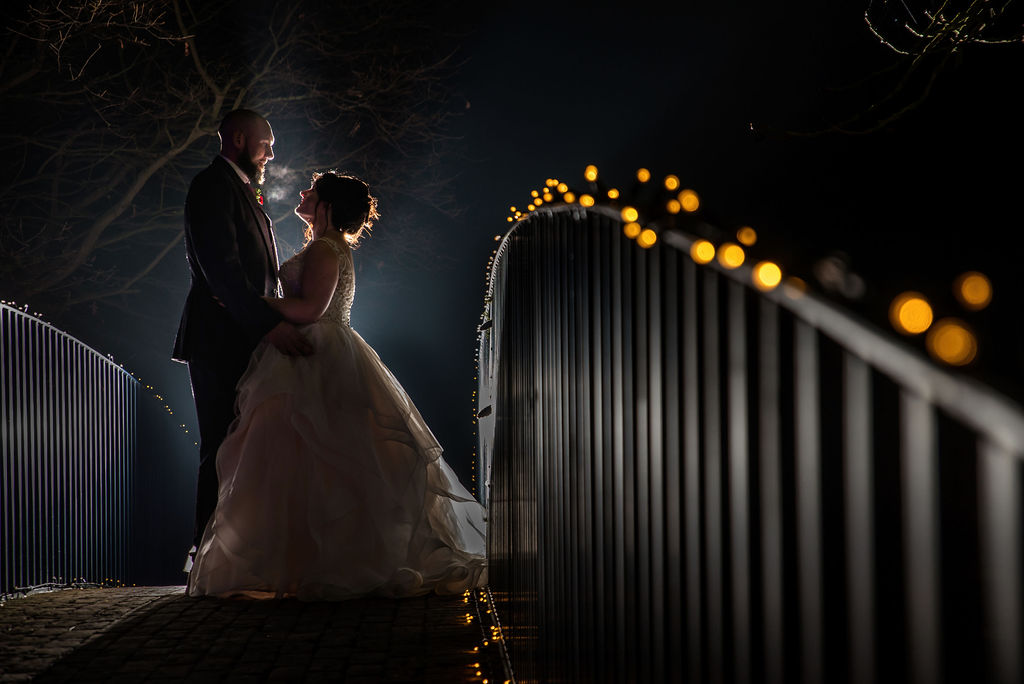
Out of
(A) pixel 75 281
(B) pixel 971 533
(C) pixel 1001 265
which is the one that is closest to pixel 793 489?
(B) pixel 971 533

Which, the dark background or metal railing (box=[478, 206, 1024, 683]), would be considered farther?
the dark background

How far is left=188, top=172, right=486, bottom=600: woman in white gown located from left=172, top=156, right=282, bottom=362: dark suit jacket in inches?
9.1

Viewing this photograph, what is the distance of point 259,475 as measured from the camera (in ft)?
13.7

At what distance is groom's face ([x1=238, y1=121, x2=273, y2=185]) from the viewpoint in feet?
16.5

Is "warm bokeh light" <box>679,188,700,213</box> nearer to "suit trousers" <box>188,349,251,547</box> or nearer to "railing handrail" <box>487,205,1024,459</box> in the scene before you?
"railing handrail" <box>487,205,1024,459</box>

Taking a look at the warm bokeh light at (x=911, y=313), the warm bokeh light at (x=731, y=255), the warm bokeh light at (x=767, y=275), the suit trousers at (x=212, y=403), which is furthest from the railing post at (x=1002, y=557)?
the suit trousers at (x=212, y=403)

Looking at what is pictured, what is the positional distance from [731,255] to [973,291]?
0.39 meters

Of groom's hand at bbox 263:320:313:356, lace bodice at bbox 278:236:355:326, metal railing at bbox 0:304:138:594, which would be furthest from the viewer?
metal railing at bbox 0:304:138:594

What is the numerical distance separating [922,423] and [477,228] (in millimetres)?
11033

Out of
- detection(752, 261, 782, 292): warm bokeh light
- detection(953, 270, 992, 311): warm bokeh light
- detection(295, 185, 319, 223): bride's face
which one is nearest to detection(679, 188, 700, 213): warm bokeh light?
detection(752, 261, 782, 292): warm bokeh light

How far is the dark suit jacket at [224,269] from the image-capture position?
4598 millimetres

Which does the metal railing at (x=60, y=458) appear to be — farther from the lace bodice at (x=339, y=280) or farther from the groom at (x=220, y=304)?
the lace bodice at (x=339, y=280)

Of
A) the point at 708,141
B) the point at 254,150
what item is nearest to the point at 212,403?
the point at 254,150

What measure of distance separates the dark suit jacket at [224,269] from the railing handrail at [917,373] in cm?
404
